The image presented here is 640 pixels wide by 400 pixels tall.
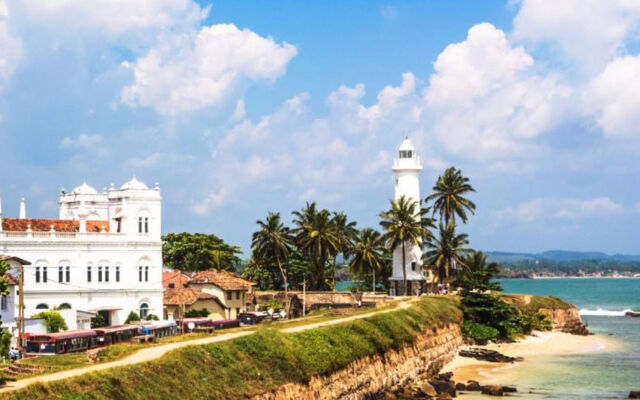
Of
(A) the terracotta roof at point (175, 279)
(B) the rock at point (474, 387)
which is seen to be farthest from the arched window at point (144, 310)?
(B) the rock at point (474, 387)

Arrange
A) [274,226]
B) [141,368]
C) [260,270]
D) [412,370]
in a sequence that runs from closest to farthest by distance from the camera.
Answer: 1. [141,368]
2. [412,370]
3. [274,226]
4. [260,270]

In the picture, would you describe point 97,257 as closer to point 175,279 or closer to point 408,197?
point 175,279

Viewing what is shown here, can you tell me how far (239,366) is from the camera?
38969 millimetres

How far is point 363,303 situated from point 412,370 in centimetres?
2262

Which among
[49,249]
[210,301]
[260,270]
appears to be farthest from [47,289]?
[260,270]

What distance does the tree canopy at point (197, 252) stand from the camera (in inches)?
Result: 3989

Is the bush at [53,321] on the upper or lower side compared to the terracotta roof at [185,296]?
lower

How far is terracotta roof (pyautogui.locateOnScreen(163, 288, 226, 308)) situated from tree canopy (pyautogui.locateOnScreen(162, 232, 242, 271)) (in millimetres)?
23531

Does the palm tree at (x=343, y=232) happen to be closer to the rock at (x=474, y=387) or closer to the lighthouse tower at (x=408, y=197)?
the lighthouse tower at (x=408, y=197)

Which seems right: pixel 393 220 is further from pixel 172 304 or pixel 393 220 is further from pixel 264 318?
pixel 172 304

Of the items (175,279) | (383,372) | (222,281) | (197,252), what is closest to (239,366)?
(383,372)

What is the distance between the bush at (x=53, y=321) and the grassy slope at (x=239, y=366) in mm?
21435

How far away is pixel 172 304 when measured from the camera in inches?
2933

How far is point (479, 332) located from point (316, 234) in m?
21.3
